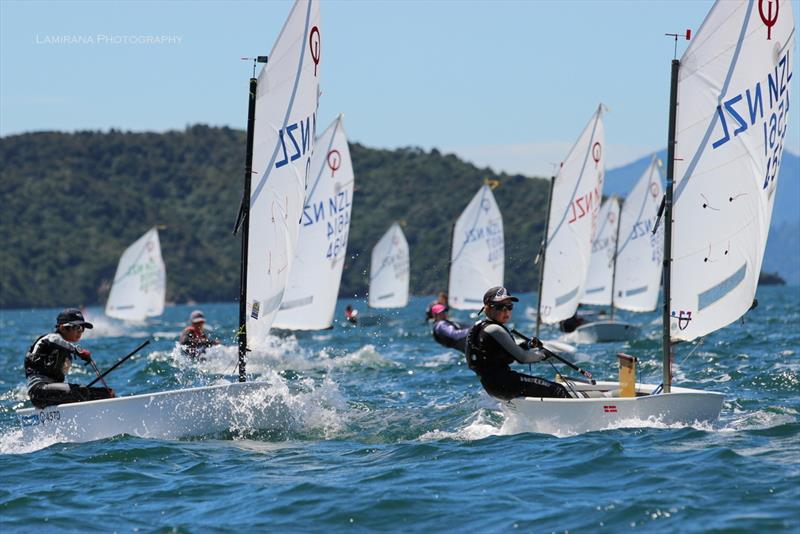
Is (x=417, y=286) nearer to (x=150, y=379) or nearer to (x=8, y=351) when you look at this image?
(x=8, y=351)

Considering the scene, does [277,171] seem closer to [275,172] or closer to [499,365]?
[275,172]

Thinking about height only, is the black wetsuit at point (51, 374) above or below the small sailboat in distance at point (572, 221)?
below

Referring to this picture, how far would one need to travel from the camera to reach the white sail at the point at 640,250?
37.4 m

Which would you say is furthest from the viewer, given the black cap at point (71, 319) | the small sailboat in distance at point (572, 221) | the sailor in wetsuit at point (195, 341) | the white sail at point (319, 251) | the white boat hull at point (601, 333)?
the white boat hull at point (601, 333)

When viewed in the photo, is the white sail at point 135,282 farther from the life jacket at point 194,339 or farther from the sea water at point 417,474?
the sea water at point 417,474

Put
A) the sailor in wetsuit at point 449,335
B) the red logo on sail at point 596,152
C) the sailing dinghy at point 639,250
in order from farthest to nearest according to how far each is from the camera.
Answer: the sailing dinghy at point 639,250
the red logo on sail at point 596,152
the sailor in wetsuit at point 449,335

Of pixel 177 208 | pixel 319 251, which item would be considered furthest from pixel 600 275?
pixel 177 208

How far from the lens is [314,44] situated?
15.2 m

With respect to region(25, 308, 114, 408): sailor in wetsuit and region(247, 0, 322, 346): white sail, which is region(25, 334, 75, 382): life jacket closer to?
region(25, 308, 114, 408): sailor in wetsuit

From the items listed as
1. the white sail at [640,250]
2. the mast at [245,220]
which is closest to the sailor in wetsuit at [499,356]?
the mast at [245,220]

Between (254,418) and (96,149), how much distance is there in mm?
152635

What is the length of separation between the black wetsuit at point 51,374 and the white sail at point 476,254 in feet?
79.2

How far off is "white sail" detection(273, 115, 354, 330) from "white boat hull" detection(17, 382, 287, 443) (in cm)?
1125

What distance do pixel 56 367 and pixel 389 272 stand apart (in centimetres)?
3754
